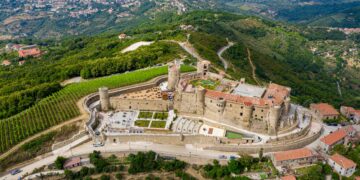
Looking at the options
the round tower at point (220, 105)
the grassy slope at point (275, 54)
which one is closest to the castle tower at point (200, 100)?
the round tower at point (220, 105)

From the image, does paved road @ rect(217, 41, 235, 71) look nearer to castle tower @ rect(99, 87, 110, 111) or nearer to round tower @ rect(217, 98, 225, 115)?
round tower @ rect(217, 98, 225, 115)

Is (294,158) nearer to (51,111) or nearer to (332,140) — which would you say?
(332,140)

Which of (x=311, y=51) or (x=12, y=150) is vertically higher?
(x=12, y=150)

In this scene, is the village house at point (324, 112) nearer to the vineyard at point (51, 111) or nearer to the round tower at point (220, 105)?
the round tower at point (220, 105)

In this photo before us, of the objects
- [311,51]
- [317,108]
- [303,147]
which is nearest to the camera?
[303,147]

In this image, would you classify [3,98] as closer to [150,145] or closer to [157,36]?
[150,145]

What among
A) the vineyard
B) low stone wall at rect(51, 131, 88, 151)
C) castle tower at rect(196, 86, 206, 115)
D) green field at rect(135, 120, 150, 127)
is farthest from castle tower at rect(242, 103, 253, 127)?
low stone wall at rect(51, 131, 88, 151)

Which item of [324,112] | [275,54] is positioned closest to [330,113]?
[324,112]

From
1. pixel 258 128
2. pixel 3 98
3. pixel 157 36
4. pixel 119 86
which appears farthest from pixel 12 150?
pixel 157 36
